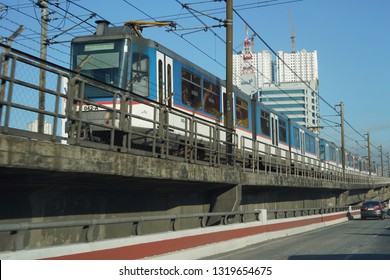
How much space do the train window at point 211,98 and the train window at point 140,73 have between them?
4.13 meters

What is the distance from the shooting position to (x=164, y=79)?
14.2 metres

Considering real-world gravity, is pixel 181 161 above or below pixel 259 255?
above

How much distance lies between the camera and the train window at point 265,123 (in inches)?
932

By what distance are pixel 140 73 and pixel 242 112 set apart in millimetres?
8564

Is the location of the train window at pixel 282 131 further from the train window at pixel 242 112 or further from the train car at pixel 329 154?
the train car at pixel 329 154

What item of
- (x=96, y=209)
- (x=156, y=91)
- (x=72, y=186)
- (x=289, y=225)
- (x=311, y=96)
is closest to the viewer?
(x=72, y=186)

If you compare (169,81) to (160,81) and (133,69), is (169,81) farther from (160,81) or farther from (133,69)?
(133,69)

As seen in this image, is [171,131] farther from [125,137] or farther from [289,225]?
[289,225]

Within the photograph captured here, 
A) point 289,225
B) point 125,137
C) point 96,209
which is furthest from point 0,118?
point 289,225

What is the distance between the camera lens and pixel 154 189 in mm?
13156

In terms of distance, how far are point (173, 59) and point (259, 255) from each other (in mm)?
6889

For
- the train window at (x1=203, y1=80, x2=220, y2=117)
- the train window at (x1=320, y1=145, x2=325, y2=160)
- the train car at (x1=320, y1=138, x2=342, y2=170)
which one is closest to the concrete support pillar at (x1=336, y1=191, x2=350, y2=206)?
the train car at (x1=320, y1=138, x2=342, y2=170)

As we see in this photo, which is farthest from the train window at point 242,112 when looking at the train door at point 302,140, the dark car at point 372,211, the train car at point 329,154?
the dark car at point 372,211

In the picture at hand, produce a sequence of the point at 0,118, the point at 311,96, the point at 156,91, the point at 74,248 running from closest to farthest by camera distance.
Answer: the point at 0,118 → the point at 74,248 → the point at 156,91 → the point at 311,96
